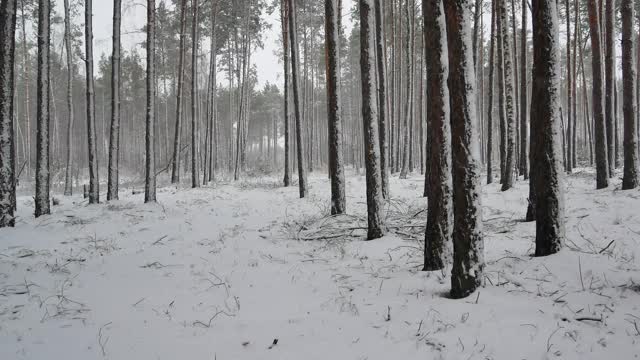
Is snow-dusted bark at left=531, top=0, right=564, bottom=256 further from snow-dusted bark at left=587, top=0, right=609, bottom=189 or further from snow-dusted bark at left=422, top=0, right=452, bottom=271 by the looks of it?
snow-dusted bark at left=587, top=0, right=609, bottom=189

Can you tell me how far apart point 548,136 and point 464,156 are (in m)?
1.69

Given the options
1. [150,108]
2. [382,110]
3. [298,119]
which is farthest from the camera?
[298,119]

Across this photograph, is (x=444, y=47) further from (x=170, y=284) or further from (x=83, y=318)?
(x=83, y=318)

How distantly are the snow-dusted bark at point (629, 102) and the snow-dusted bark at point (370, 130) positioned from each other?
7.14 metres

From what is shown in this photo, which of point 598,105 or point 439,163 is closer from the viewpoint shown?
point 439,163

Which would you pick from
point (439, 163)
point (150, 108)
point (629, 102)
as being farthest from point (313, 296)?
point (629, 102)

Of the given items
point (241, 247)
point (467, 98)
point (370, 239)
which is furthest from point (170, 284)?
point (467, 98)

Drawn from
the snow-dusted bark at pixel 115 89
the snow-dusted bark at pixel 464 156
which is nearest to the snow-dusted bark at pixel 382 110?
the snow-dusted bark at pixel 464 156

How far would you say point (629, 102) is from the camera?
9.51 meters

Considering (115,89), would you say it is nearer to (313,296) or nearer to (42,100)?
(42,100)

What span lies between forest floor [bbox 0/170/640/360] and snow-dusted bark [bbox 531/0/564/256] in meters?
0.31

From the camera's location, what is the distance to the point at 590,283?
3830 millimetres

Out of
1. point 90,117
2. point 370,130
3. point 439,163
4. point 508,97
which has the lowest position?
point 439,163

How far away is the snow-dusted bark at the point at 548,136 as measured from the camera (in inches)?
181
